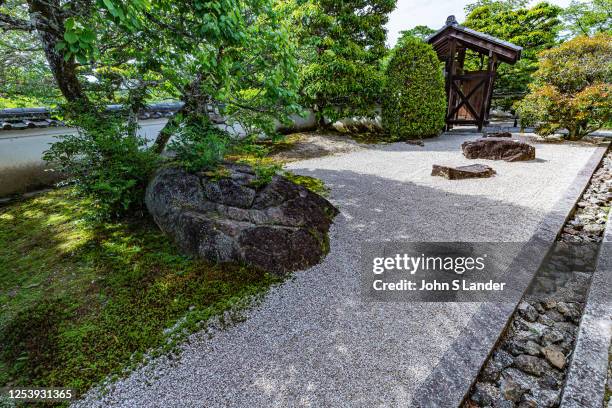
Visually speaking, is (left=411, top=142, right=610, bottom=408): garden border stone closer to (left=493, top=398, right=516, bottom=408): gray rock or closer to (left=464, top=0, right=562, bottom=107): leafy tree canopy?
(left=493, top=398, right=516, bottom=408): gray rock

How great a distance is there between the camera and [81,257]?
3172 millimetres

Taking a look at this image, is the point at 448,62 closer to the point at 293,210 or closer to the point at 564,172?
the point at 564,172

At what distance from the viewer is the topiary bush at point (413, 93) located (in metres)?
9.78

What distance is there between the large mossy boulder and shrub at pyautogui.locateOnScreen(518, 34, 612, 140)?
8937 mm

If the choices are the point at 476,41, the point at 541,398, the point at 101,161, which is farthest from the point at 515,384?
the point at 476,41

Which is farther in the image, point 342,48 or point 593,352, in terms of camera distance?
point 342,48

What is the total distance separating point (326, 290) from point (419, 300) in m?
0.79

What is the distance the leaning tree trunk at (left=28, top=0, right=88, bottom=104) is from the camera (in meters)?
2.92

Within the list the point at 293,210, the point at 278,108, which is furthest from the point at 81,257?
the point at 278,108

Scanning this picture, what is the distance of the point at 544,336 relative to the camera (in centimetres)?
211

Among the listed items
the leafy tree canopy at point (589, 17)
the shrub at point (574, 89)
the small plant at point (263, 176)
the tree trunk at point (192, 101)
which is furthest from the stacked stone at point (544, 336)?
the leafy tree canopy at point (589, 17)

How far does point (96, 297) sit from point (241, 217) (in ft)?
4.70

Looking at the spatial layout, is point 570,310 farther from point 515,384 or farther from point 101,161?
point 101,161

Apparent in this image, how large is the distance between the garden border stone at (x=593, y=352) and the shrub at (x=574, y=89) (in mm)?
8102
